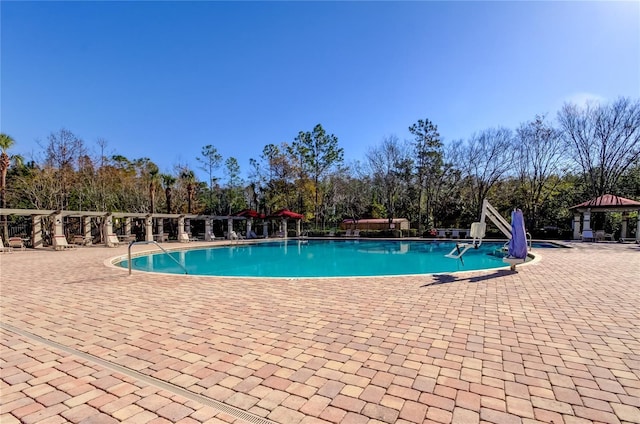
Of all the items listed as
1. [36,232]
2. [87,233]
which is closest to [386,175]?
[87,233]

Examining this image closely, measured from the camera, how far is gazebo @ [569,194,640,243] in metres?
18.3

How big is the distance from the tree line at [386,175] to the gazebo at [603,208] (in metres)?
3.80

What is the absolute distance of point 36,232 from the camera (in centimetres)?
1650

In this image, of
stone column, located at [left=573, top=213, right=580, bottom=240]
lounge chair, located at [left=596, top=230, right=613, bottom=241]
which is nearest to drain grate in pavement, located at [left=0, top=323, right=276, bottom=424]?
lounge chair, located at [left=596, top=230, right=613, bottom=241]

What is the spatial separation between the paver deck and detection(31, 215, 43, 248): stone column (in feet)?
46.7

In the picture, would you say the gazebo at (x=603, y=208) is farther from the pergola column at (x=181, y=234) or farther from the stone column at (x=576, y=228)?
the pergola column at (x=181, y=234)

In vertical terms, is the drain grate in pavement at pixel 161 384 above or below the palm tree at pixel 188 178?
below

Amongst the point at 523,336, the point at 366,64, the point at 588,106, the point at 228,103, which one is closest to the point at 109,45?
the point at 228,103

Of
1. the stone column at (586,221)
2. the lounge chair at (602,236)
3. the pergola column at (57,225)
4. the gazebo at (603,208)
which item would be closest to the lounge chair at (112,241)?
the pergola column at (57,225)

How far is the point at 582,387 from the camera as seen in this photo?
2.38m

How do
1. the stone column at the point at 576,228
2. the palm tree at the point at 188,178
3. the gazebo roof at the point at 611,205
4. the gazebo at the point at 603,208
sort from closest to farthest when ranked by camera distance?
the gazebo roof at the point at 611,205
the gazebo at the point at 603,208
the stone column at the point at 576,228
the palm tree at the point at 188,178

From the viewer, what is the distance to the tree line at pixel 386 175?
22.1 meters

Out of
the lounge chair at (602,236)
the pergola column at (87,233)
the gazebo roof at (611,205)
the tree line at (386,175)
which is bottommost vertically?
the lounge chair at (602,236)

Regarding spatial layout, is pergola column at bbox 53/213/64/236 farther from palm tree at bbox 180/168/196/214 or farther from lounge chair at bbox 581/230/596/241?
lounge chair at bbox 581/230/596/241
